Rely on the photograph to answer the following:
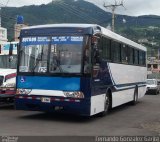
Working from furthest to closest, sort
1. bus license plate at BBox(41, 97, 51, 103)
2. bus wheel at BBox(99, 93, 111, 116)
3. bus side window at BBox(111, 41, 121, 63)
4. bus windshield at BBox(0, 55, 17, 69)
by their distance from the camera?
bus windshield at BBox(0, 55, 17, 69)
bus side window at BBox(111, 41, 121, 63)
bus wheel at BBox(99, 93, 111, 116)
bus license plate at BBox(41, 97, 51, 103)

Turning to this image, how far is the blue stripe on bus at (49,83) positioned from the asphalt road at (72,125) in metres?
1.11

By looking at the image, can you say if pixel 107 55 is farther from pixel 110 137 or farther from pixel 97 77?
pixel 110 137

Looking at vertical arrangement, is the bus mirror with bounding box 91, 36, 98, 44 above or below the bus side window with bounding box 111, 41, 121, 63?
above

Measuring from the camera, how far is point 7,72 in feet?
60.1

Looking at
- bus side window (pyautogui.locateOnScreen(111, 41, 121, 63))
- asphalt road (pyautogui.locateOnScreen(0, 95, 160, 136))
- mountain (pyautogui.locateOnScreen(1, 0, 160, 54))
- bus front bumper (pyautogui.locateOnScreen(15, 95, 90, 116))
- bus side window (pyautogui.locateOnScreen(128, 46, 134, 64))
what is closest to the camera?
asphalt road (pyautogui.locateOnScreen(0, 95, 160, 136))

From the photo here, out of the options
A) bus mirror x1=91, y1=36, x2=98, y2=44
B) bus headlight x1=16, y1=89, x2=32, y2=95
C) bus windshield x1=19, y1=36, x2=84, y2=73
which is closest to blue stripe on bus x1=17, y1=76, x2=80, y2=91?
bus headlight x1=16, y1=89, x2=32, y2=95

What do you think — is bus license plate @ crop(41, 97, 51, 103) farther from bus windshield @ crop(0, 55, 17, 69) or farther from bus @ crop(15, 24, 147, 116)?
bus windshield @ crop(0, 55, 17, 69)

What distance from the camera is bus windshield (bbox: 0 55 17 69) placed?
19.2 meters

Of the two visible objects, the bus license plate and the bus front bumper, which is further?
the bus license plate

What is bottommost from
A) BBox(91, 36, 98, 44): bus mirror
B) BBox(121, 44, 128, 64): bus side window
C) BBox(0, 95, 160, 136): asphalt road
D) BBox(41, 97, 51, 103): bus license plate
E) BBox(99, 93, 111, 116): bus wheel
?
BBox(0, 95, 160, 136): asphalt road

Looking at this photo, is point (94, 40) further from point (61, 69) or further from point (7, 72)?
point (7, 72)

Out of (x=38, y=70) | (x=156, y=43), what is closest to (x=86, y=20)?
(x=156, y=43)

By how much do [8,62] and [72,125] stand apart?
6.81 m

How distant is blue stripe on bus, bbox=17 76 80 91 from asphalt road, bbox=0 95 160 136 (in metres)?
1.11
